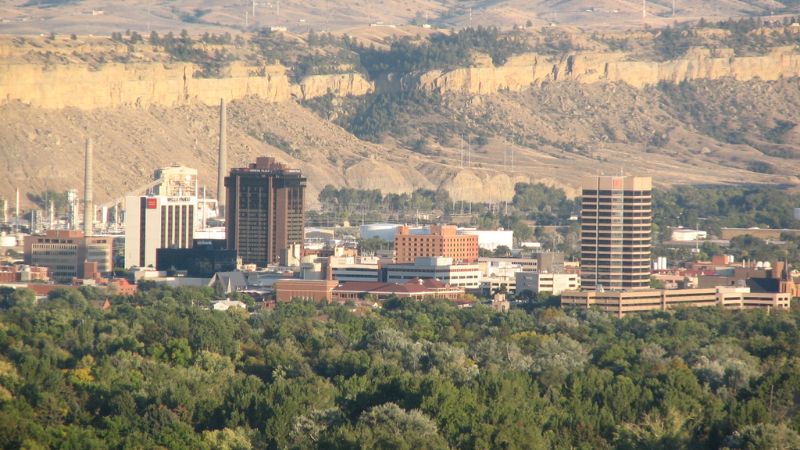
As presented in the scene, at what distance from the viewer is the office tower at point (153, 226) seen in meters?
179

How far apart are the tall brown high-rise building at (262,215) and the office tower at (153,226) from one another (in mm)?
4297

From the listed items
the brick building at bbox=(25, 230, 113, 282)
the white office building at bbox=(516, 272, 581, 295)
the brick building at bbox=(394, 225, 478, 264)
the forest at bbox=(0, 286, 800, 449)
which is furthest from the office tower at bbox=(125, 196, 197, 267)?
the forest at bbox=(0, 286, 800, 449)

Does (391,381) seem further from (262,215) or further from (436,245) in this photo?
(262,215)

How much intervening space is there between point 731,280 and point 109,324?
51024mm

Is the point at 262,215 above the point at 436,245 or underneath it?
above

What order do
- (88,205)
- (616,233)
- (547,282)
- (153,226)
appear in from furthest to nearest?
1. (88,205)
2. (153,226)
3. (547,282)
4. (616,233)

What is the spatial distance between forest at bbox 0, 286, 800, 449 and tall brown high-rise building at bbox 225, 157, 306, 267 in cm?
4450

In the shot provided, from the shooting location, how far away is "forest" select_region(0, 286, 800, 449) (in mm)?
79625

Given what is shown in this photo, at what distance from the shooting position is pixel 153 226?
594 ft

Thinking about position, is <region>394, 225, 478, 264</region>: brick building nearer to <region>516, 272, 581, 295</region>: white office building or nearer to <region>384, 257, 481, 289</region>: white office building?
<region>384, 257, 481, 289</region>: white office building

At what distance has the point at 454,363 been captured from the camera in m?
103

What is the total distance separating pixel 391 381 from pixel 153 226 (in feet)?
306

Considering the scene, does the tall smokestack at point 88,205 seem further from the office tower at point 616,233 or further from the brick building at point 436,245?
the office tower at point 616,233

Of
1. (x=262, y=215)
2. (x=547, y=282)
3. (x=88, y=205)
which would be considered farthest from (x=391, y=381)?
(x=88, y=205)
